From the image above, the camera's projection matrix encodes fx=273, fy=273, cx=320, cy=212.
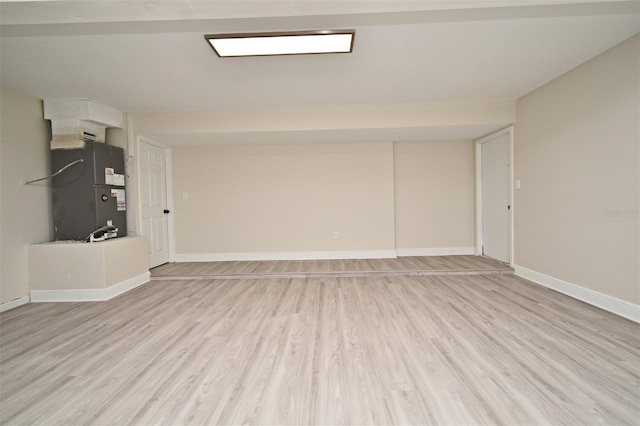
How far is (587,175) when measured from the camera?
288 centimetres

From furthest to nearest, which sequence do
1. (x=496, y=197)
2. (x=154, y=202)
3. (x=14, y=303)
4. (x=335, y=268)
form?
(x=154, y=202)
(x=496, y=197)
(x=335, y=268)
(x=14, y=303)

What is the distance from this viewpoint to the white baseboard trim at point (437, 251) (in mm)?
5207

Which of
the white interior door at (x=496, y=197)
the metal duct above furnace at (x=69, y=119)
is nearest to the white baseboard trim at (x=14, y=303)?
the metal duct above furnace at (x=69, y=119)

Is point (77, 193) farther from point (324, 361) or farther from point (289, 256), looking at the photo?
point (324, 361)

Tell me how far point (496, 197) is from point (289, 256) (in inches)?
148

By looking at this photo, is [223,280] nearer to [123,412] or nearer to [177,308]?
[177,308]

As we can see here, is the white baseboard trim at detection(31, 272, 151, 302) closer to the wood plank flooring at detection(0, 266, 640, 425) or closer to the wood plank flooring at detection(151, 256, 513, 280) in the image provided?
the wood plank flooring at detection(0, 266, 640, 425)

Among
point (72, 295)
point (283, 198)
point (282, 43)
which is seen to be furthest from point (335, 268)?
point (72, 295)

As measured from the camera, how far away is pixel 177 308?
3.03m

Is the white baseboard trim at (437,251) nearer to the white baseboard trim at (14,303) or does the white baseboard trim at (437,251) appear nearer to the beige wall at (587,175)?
the beige wall at (587,175)

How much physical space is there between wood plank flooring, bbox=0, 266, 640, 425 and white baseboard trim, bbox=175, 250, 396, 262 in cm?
187

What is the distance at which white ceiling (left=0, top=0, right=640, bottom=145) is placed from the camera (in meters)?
1.75

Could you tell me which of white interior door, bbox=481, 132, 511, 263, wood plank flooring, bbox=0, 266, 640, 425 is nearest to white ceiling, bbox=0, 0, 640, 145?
white interior door, bbox=481, 132, 511, 263

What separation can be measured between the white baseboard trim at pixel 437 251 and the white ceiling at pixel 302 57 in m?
2.70
